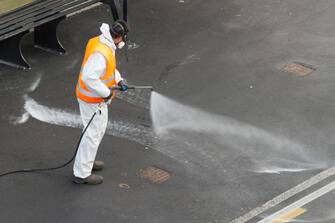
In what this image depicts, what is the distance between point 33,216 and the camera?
9453 millimetres

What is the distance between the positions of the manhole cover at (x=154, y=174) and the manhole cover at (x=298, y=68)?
3164 millimetres

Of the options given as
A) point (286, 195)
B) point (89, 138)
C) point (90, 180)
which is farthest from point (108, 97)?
point (286, 195)

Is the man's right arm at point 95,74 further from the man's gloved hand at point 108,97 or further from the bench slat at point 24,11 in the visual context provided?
the bench slat at point 24,11

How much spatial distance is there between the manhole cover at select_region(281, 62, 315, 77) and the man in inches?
135

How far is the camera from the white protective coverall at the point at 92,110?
9.49 metres

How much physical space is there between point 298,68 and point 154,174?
3429mm

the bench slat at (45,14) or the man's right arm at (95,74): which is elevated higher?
the man's right arm at (95,74)

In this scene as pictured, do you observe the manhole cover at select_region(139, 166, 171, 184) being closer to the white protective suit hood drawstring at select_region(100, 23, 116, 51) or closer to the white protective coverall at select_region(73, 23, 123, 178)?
the white protective coverall at select_region(73, 23, 123, 178)

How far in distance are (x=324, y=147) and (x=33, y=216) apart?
3.58m

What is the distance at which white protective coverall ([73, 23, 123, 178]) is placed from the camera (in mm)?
9492

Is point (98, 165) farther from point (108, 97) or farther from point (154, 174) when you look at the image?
point (108, 97)

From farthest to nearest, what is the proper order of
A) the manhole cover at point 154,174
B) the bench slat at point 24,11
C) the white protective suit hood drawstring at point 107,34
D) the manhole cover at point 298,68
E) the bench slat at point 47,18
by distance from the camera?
the manhole cover at point 298,68 < the bench slat at point 24,11 < the bench slat at point 47,18 < the manhole cover at point 154,174 < the white protective suit hood drawstring at point 107,34

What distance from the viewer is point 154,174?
1023 cm

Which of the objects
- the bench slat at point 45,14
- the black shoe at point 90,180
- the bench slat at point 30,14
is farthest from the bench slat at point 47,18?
the black shoe at point 90,180
